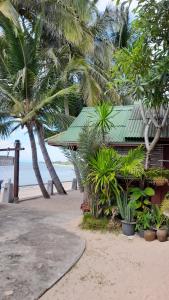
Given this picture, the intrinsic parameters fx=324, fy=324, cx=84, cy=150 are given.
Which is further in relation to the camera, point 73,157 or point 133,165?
point 73,157

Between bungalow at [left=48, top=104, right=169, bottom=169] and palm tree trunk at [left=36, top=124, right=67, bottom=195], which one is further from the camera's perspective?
palm tree trunk at [left=36, top=124, right=67, bottom=195]

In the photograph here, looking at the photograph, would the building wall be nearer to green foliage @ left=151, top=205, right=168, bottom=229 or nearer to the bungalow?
the bungalow

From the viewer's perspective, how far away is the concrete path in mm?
4523

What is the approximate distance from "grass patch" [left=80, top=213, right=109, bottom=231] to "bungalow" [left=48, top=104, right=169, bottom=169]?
1971 mm

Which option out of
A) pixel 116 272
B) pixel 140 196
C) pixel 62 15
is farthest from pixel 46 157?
pixel 116 272

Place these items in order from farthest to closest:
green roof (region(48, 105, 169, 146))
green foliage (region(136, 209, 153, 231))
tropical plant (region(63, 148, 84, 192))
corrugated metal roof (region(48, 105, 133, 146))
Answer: corrugated metal roof (region(48, 105, 133, 146))
green roof (region(48, 105, 169, 146))
tropical plant (region(63, 148, 84, 192))
green foliage (region(136, 209, 153, 231))

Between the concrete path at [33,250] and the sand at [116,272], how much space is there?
0.65 ft

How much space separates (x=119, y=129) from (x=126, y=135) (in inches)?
23.2

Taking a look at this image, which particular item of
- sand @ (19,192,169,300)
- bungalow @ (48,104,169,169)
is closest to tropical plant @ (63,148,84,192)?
bungalow @ (48,104,169,169)

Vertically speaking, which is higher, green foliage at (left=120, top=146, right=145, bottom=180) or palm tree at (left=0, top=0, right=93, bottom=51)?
palm tree at (left=0, top=0, right=93, bottom=51)

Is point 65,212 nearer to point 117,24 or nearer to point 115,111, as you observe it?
point 115,111

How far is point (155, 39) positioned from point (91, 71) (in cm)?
1187

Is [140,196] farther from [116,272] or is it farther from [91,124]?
[116,272]

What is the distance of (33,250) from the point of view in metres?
6.02
